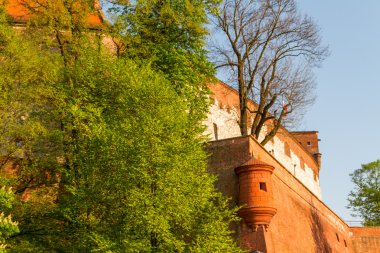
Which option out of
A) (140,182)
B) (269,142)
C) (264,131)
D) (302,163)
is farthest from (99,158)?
(302,163)

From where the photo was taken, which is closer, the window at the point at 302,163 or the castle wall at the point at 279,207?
the castle wall at the point at 279,207

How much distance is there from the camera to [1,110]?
18250 mm

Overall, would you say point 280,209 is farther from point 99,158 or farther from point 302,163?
point 302,163

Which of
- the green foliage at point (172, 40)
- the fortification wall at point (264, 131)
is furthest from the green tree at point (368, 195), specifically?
the green foliage at point (172, 40)

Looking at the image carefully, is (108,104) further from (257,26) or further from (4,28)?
(257,26)

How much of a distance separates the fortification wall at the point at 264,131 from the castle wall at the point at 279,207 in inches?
106

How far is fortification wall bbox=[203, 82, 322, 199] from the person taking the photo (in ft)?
114

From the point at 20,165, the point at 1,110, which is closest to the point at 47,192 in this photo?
the point at 20,165

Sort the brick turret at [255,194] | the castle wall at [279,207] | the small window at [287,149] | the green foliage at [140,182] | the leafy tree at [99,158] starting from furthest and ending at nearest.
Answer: the small window at [287,149] → the castle wall at [279,207] → the brick turret at [255,194] → the leafy tree at [99,158] → the green foliage at [140,182]

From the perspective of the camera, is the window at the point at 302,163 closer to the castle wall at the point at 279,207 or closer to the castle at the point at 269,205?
the castle at the point at 269,205

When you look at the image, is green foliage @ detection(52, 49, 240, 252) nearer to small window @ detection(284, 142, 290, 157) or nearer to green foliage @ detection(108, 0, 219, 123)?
green foliage @ detection(108, 0, 219, 123)

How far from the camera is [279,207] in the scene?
22219 millimetres

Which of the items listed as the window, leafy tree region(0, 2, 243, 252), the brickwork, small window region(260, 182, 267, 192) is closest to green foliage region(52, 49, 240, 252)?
leafy tree region(0, 2, 243, 252)

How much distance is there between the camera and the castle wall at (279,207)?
1978cm
